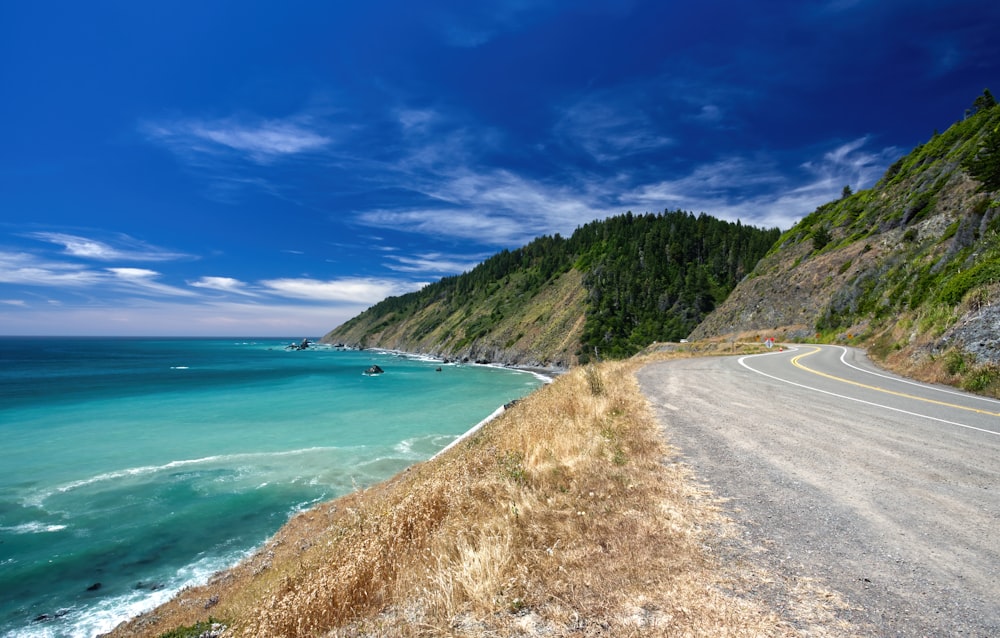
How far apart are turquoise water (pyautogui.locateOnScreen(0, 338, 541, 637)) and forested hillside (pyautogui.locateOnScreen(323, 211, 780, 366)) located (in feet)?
168

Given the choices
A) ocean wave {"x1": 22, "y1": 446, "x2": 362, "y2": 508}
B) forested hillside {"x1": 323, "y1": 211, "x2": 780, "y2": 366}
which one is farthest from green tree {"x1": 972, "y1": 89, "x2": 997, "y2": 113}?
ocean wave {"x1": 22, "y1": 446, "x2": 362, "y2": 508}

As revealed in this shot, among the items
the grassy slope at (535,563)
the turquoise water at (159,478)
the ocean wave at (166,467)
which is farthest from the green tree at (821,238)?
the grassy slope at (535,563)

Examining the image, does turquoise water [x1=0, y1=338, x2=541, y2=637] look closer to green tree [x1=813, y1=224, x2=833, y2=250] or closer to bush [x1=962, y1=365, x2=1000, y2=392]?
bush [x1=962, y1=365, x2=1000, y2=392]

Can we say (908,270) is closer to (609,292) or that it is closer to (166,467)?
(166,467)

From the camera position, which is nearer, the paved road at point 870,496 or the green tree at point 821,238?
the paved road at point 870,496

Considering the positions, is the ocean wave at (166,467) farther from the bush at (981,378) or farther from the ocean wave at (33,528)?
the bush at (981,378)

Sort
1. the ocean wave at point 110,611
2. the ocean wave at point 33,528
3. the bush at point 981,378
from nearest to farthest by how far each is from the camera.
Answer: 1. the ocean wave at point 110,611
2. the bush at point 981,378
3. the ocean wave at point 33,528

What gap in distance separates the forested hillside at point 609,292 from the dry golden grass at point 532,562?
7577 centimetres

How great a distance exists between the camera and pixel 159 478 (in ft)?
79.8

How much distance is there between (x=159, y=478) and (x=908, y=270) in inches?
2459

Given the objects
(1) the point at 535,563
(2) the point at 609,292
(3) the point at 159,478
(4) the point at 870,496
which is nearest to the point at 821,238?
(2) the point at 609,292

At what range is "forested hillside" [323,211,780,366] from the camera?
10200 centimetres

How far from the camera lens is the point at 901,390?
1350cm

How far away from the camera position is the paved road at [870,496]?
3.22 metres
